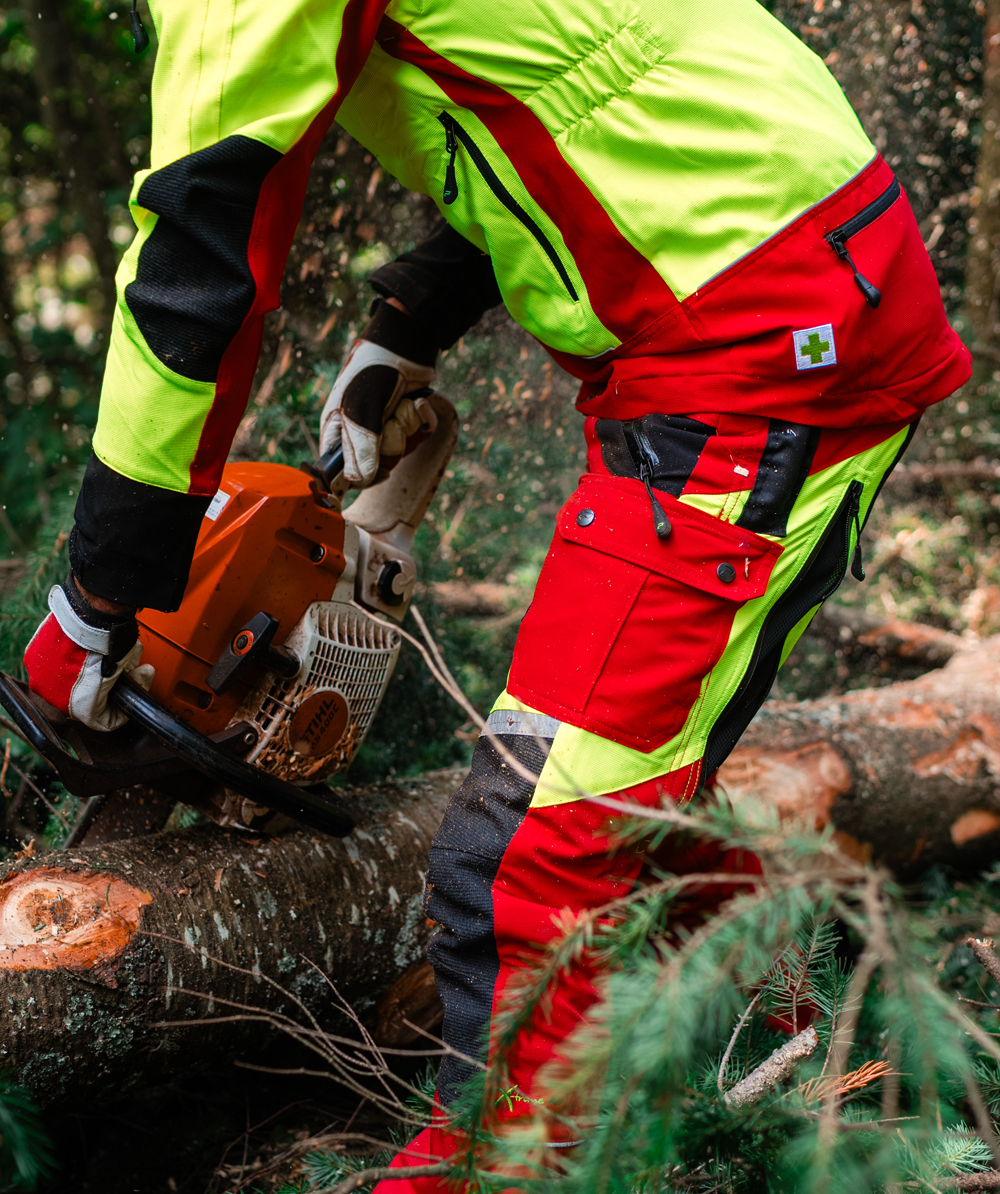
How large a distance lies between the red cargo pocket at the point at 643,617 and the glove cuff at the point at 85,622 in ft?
2.26

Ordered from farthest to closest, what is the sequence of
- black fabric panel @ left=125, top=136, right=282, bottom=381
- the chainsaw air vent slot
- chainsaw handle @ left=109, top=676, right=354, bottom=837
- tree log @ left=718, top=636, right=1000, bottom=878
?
tree log @ left=718, top=636, right=1000, bottom=878, the chainsaw air vent slot, chainsaw handle @ left=109, top=676, right=354, bottom=837, black fabric panel @ left=125, top=136, right=282, bottom=381

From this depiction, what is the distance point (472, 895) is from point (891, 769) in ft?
5.77

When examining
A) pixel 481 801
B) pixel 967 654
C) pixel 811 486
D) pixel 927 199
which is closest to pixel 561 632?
pixel 481 801

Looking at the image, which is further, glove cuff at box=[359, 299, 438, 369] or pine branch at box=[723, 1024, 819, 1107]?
glove cuff at box=[359, 299, 438, 369]

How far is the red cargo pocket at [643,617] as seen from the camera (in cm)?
138

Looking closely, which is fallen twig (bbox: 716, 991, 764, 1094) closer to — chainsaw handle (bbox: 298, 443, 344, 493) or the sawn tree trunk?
the sawn tree trunk

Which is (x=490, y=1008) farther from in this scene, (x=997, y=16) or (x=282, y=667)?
(x=997, y=16)

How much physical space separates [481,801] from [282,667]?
0.54 m

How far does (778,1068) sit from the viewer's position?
4.00ft

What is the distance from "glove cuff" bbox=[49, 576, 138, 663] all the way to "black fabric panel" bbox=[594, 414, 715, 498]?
34.6 inches

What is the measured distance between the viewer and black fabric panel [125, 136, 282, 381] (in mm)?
1239

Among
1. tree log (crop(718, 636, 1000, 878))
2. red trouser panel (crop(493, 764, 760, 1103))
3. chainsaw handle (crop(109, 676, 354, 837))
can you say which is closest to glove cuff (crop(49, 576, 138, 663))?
chainsaw handle (crop(109, 676, 354, 837))

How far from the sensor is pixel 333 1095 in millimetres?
1996

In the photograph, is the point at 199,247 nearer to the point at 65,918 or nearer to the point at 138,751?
the point at 138,751
